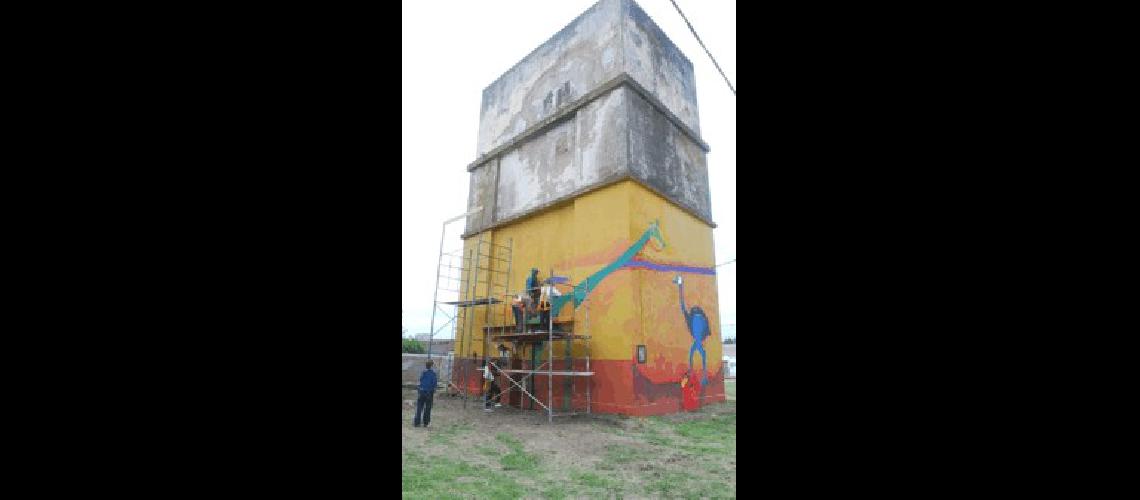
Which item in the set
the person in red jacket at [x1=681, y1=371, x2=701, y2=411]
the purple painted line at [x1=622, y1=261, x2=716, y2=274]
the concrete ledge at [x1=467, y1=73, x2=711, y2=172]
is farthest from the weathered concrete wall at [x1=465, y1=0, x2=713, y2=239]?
the person in red jacket at [x1=681, y1=371, x2=701, y2=411]

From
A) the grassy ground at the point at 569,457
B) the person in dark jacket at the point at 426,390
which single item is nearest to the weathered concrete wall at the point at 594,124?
the grassy ground at the point at 569,457

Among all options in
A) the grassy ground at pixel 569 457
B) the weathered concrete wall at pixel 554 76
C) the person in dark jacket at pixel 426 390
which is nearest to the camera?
the grassy ground at pixel 569 457

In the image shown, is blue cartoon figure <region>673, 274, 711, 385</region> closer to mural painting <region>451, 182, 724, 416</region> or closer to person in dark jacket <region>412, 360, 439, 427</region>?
mural painting <region>451, 182, 724, 416</region>

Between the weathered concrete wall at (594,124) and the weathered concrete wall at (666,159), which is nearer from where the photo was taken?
the weathered concrete wall at (666,159)

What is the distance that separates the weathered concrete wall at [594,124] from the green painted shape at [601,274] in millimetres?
1099

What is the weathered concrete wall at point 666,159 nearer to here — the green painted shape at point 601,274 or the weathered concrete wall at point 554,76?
the green painted shape at point 601,274

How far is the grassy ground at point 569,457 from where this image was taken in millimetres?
4941

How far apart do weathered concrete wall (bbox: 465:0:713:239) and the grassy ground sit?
5.24 meters

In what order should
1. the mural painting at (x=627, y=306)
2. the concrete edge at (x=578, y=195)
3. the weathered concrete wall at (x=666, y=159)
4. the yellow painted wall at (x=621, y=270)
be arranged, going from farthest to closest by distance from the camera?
the weathered concrete wall at (x=666, y=159) → the concrete edge at (x=578, y=195) → the yellow painted wall at (x=621, y=270) → the mural painting at (x=627, y=306)

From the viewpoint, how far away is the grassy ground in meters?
4.94
